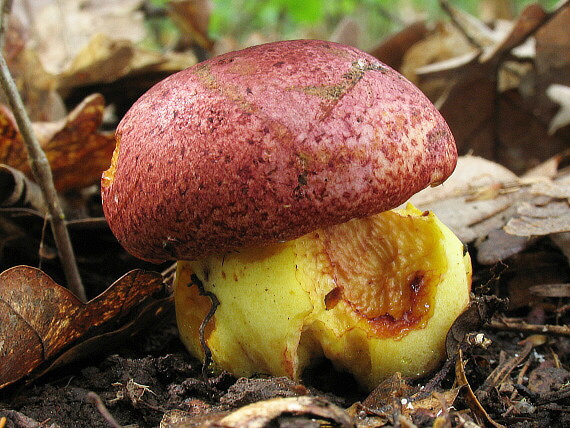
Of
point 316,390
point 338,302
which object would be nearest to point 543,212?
point 338,302

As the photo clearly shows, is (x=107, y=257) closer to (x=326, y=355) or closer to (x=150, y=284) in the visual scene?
(x=150, y=284)

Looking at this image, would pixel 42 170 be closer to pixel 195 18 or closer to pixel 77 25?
pixel 195 18

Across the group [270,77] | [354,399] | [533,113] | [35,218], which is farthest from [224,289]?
[533,113]

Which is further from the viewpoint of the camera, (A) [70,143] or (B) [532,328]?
(A) [70,143]

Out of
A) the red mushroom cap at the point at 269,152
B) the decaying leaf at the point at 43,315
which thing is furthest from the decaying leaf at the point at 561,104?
the decaying leaf at the point at 43,315

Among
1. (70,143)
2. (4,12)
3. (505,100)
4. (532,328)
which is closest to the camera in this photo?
(532,328)

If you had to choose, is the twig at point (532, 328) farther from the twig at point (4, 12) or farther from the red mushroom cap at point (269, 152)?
the twig at point (4, 12)

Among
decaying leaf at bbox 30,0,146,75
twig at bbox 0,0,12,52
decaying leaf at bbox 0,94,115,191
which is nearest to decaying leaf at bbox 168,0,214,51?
decaying leaf at bbox 30,0,146,75
